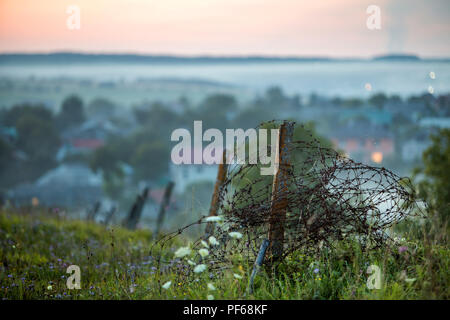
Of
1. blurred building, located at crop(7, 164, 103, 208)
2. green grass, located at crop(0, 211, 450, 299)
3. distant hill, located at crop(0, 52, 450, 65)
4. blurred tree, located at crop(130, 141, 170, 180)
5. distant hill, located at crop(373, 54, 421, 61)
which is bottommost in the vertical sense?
blurred building, located at crop(7, 164, 103, 208)

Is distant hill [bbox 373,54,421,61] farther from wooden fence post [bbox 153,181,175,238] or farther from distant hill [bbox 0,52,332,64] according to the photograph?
wooden fence post [bbox 153,181,175,238]

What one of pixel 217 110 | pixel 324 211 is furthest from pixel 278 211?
pixel 217 110

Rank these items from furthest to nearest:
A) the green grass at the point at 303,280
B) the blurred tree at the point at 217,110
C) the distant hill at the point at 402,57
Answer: the blurred tree at the point at 217,110 < the distant hill at the point at 402,57 < the green grass at the point at 303,280

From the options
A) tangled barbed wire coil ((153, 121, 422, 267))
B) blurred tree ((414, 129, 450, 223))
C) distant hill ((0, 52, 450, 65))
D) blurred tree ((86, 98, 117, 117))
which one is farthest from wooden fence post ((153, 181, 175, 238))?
blurred tree ((86, 98, 117, 117))

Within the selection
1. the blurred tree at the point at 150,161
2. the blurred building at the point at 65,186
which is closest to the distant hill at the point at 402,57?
the blurred tree at the point at 150,161

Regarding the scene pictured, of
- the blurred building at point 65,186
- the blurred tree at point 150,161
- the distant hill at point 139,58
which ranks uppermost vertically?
the distant hill at point 139,58

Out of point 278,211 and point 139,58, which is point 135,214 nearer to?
point 278,211

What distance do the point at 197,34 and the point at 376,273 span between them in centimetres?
9984

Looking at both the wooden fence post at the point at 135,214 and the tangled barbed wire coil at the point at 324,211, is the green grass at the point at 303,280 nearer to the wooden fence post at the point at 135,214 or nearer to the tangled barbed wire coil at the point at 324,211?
the tangled barbed wire coil at the point at 324,211

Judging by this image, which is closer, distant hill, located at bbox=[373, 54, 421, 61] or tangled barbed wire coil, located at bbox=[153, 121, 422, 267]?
tangled barbed wire coil, located at bbox=[153, 121, 422, 267]

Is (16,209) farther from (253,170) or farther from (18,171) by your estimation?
(18,171)

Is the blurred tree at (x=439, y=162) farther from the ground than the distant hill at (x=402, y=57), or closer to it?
closer to it

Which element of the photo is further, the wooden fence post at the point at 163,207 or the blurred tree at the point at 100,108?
the blurred tree at the point at 100,108

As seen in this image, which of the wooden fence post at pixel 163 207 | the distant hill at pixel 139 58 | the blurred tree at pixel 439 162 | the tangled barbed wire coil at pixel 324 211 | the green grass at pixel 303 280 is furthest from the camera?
the distant hill at pixel 139 58
